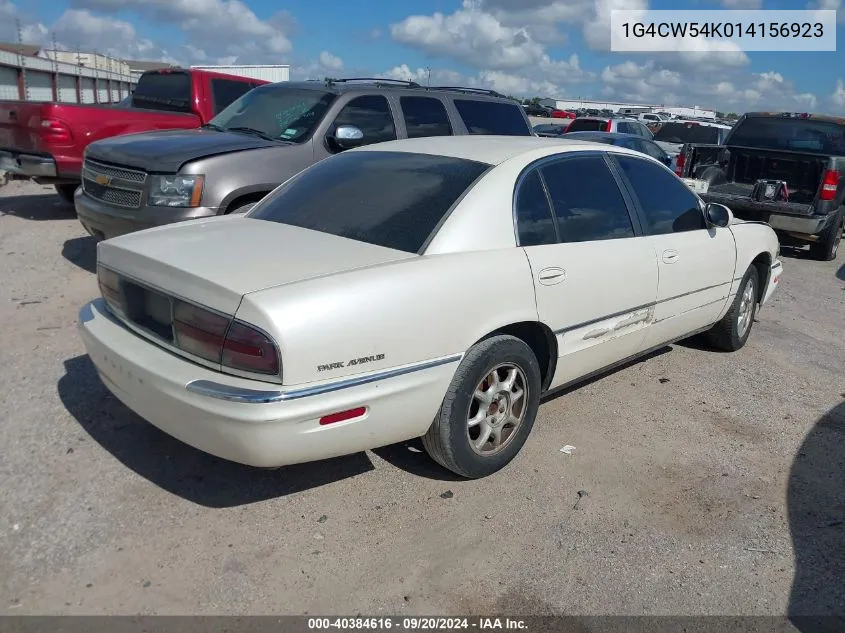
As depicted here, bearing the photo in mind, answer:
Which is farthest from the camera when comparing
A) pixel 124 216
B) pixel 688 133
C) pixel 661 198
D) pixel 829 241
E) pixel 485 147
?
pixel 688 133

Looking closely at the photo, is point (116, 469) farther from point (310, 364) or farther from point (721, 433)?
point (721, 433)

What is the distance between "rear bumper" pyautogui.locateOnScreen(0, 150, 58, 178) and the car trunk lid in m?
5.03

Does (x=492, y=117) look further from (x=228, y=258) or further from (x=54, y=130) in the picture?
(x=228, y=258)

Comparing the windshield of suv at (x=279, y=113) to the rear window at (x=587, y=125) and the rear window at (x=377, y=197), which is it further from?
the rear window at (x=587, y=125)

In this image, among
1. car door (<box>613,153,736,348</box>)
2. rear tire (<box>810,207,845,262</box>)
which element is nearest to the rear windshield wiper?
car door (<box>613,153,736,348</box>)

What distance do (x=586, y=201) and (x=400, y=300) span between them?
5.34 feet

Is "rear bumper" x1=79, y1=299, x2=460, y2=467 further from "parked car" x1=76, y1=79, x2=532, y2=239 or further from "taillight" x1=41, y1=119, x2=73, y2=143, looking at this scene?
"taillight" x1=41, y1=119, x2=73, y2=143

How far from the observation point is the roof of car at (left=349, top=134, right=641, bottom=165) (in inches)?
151

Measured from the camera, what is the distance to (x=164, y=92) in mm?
9531

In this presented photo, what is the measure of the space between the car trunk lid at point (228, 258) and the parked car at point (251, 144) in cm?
204

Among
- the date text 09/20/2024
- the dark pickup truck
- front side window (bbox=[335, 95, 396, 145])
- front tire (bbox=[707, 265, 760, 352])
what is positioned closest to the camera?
the date text 09/20/2024

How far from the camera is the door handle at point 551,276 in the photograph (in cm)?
358

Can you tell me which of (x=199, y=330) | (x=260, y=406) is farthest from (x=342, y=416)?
(x=199, y=330)

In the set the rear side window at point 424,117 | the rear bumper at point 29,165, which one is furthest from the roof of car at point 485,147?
the rear bumper at point 29,165
